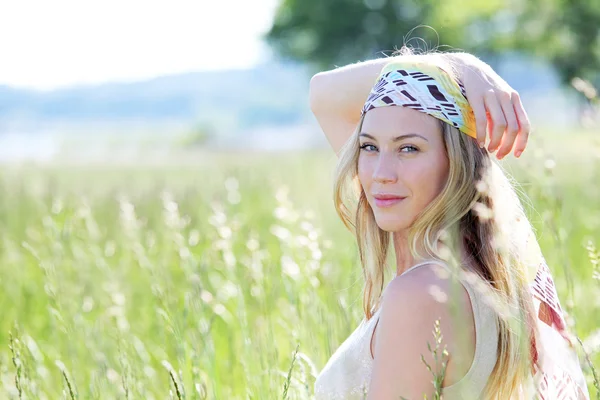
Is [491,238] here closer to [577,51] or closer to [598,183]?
[598,183]

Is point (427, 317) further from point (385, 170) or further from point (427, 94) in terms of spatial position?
point (427, 94)

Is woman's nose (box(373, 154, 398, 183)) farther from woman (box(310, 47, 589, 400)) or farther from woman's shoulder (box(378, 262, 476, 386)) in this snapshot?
woman's shoulder (box(378, 262, 476, 386))

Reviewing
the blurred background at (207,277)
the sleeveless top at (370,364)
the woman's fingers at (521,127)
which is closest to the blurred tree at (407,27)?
the blurred background at (207,277)

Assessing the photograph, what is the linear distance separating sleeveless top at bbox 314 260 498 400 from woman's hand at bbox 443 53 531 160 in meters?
0.35

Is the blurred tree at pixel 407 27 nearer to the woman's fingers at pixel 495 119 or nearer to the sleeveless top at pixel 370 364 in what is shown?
the woman's fingers at pixel 495 119

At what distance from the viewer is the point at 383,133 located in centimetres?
205

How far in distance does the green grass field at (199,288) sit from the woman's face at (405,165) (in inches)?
14.6

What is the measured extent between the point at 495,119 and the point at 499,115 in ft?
0.05

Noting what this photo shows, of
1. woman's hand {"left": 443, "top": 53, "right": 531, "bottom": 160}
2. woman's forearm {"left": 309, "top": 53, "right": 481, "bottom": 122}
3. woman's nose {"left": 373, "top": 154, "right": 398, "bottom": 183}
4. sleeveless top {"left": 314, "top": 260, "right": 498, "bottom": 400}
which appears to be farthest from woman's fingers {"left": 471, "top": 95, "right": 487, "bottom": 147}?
woman's forearm {"left": 309, "top": 53, "right": 481, "bottom": 122}

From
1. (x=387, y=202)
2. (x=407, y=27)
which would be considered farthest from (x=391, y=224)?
(x=407, y=27)

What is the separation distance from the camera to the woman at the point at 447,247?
1.74 meters

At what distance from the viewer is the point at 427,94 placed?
204 cm

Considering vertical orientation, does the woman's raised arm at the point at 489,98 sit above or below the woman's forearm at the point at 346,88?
above

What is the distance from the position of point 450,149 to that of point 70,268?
286 cm
